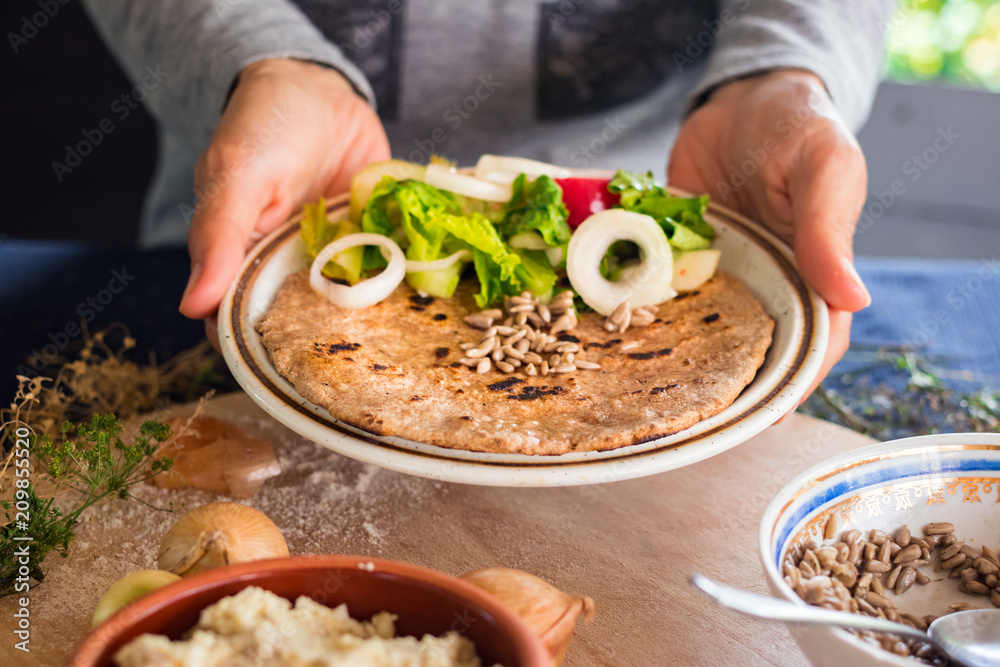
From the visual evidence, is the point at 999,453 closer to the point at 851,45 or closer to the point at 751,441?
the point at 751,441

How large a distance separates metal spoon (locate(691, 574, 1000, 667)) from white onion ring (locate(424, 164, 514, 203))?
4.68 feet

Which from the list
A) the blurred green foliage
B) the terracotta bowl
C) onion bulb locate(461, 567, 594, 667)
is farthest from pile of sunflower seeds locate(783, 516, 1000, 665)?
the blurred green foliage

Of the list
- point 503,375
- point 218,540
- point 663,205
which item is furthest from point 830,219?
point 218,540

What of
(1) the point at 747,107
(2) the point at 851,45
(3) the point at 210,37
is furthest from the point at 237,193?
(2) the point at 851,45

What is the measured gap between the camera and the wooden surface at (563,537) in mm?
1509

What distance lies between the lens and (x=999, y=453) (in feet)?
5.02

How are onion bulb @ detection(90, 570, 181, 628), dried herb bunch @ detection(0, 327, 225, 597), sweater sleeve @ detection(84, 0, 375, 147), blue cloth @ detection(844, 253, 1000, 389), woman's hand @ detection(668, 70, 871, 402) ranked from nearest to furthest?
onion bulb @ detection(90, 570, 181, 628) → dried herb bunch @ detection(0, 327, 225, 597) → woman's hand @ detection(668, 70, 871, 402) → sweater sleeve @ detection(84, 0, 375, 147) → blue cloth @ detection(844, 253, 1000, 389)

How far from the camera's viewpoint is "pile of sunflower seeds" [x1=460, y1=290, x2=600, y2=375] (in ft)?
6.31

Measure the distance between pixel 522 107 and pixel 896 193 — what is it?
15.0 feet

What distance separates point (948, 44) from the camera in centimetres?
611

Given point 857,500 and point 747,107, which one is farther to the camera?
point 747,107

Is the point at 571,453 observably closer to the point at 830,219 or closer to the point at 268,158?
the point at 830,219

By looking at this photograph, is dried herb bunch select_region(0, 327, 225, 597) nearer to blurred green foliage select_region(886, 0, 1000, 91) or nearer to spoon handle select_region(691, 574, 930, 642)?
spoon handle select_region(691, 574, 930, 642)

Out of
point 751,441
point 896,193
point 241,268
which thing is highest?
point 241,268
